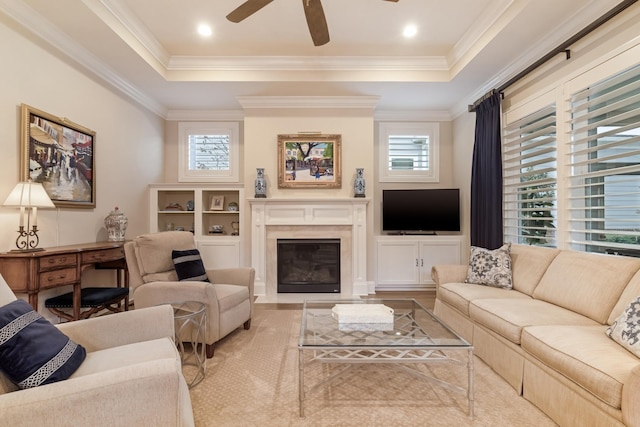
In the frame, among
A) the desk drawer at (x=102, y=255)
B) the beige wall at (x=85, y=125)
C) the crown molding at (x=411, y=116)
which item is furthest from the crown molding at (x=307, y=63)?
the desk drawer at (x=102, y=255)

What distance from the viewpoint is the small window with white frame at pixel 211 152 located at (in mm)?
5352

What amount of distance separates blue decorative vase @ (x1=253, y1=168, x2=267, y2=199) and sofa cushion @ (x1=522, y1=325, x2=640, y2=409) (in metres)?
3.49

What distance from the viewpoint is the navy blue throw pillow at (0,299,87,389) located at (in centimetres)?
128

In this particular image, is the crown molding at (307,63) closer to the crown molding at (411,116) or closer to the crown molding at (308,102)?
the crown molding at (308,102)

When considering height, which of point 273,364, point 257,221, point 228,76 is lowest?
point 273,364

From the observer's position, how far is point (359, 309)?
99.3 inches

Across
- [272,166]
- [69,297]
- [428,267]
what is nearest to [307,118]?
[272,166]

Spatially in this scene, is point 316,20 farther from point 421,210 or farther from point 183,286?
point 421,210

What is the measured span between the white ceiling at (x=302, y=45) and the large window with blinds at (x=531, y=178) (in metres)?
0.68

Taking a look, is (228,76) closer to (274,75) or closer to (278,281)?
(274,75)

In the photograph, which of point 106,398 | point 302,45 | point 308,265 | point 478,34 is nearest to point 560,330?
point 106,398

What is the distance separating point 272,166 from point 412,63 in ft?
7.55

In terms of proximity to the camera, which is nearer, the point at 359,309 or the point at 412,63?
the point at 359,309

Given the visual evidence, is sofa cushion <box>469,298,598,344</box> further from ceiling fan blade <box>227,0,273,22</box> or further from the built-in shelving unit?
the built-in shelving unit
